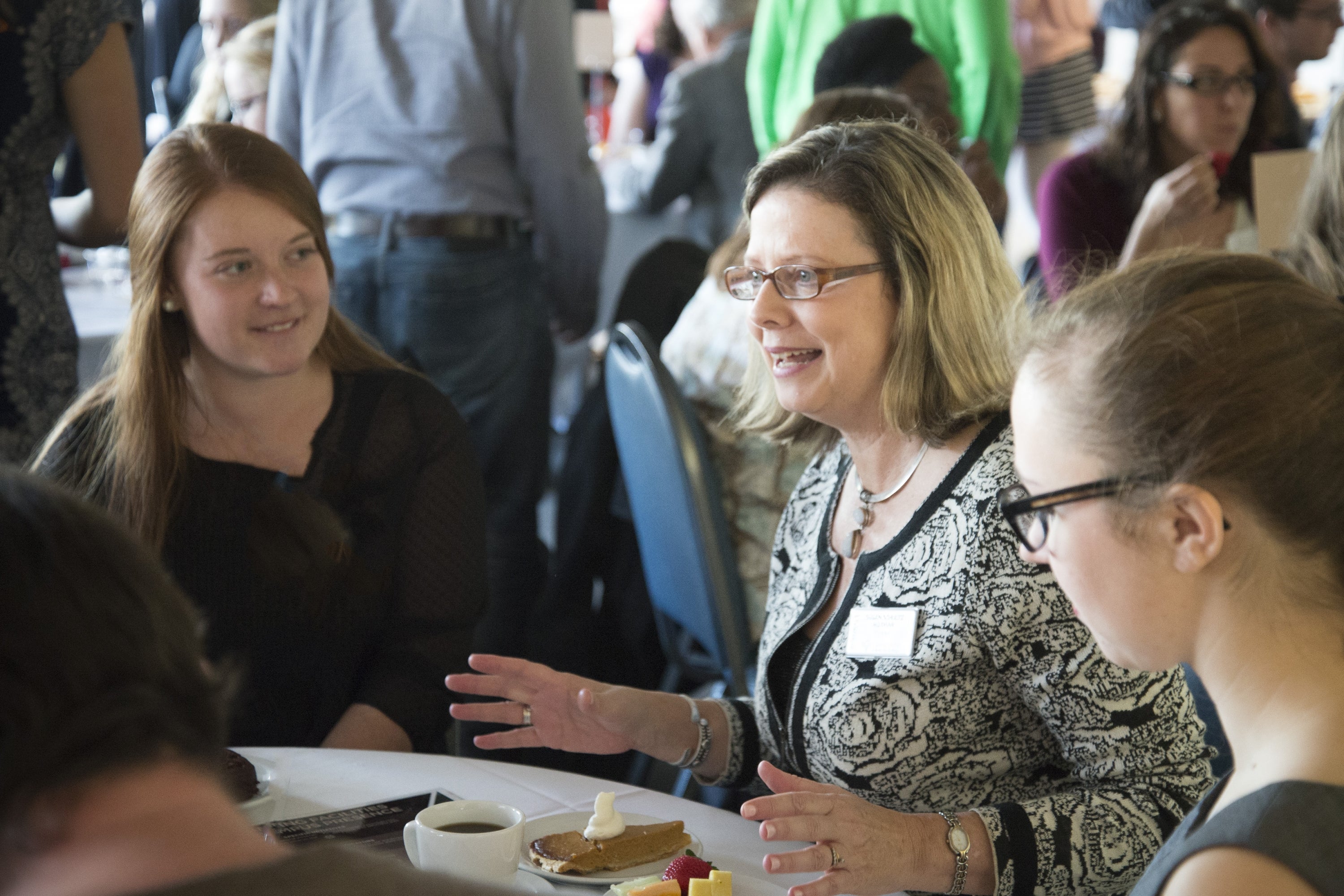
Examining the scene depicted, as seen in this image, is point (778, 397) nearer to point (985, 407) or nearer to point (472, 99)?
point (985, 407)

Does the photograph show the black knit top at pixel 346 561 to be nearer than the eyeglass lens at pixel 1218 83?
Yes

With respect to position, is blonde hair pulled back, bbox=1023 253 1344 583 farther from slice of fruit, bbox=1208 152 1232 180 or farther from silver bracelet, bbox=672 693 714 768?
slice of fruit, bbox=1208 152 1232 180

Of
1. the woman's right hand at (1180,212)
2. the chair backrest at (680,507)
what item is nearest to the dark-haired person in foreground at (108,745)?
the chair backrest at (680,507)

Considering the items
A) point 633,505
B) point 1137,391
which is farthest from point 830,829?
point 633,505

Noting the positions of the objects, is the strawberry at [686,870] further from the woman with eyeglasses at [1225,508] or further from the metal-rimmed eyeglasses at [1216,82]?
the metal-rimmed eyeglasses at [1216,82]

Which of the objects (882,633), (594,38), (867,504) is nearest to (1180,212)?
(867,504)

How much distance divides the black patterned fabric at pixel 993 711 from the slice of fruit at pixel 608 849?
299 millimetres

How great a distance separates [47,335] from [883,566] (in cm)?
154

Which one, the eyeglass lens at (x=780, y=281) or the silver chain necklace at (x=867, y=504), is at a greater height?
the eyeglass lens at (x=780, y=281)

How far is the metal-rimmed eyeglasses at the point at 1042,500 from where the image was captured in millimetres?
945

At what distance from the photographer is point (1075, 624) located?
1.33m

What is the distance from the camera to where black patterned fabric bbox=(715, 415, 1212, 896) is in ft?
4.19

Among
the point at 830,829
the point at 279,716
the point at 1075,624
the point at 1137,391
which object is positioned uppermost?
the point at 1137,391

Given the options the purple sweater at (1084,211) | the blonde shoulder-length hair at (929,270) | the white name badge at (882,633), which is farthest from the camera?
the purple sweater at (1084,211)
